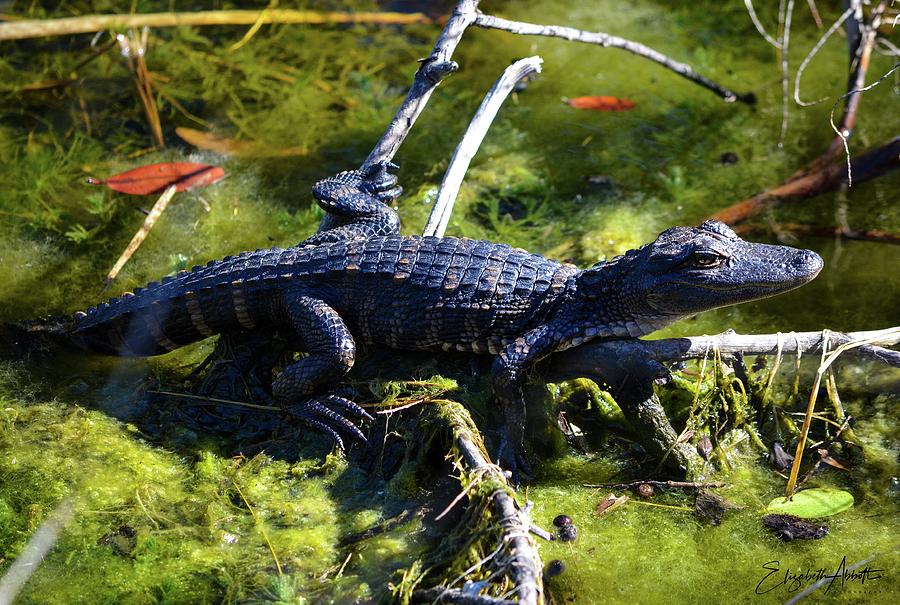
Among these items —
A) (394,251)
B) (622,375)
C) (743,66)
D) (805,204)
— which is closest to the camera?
(622,375)

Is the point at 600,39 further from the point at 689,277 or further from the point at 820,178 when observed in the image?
the point at 689,277

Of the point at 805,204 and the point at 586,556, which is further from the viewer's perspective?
the point at 805,204

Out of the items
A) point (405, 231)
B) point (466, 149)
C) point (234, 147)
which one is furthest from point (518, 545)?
point (234, 147)

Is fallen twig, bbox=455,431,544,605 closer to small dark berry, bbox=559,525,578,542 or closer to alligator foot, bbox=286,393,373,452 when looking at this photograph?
small dark berry, bbox=559,525,578,542

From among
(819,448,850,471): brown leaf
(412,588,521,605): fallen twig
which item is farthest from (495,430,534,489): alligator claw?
(819,448,850,471): brown leaf

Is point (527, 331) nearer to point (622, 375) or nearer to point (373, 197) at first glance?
point (622, 375)

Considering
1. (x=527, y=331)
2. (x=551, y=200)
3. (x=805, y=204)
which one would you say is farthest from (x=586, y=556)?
(x=805, y=204)

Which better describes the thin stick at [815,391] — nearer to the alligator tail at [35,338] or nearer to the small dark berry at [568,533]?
the small dark berry at [568,533]

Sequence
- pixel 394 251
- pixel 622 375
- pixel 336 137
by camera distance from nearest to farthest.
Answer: pixel 622 375 → pixel 394 251 → pixel 336 137
